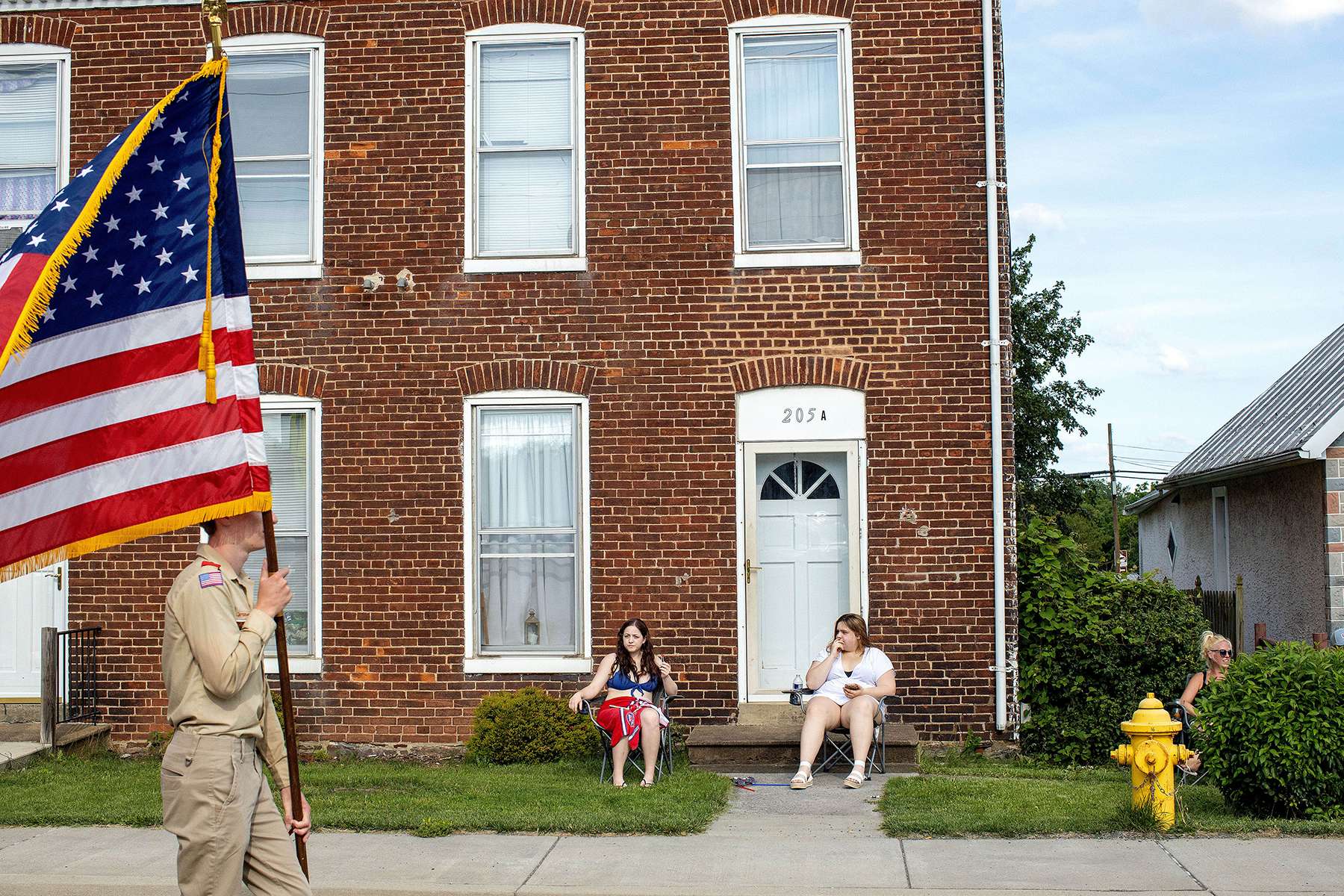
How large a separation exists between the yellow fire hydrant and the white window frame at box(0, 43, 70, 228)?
1012 centimetres

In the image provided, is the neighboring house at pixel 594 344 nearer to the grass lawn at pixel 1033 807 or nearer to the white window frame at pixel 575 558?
A: the white window frame at pixel 575 558

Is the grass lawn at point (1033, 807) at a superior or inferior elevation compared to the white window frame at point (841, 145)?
inferior

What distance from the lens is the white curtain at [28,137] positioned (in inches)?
497

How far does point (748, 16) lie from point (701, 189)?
62.0 inches

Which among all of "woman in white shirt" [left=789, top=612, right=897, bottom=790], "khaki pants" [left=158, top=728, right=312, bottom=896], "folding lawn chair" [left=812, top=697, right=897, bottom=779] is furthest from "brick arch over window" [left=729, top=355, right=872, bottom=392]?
"khaki pants" [left=158, top=728, right=312, bottom=896]

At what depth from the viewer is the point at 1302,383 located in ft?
59.5

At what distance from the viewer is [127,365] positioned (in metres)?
5.59

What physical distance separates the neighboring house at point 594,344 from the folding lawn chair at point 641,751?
1.00 m

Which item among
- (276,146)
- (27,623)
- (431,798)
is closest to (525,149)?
(276,146)

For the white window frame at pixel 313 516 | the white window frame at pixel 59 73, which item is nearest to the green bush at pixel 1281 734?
the white window frame at pixel 313 516

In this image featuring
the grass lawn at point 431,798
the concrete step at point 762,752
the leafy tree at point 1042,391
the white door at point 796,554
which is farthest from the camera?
the leafy tree at point 1042,391

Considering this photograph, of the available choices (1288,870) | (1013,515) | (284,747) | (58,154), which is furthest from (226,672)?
(58,154)

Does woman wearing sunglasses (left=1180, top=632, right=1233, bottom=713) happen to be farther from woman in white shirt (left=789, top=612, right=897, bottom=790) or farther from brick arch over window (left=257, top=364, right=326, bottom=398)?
brick arch over window (left=257, top=364, right=326, bottom=398)

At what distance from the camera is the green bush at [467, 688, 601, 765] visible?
11.4 m
